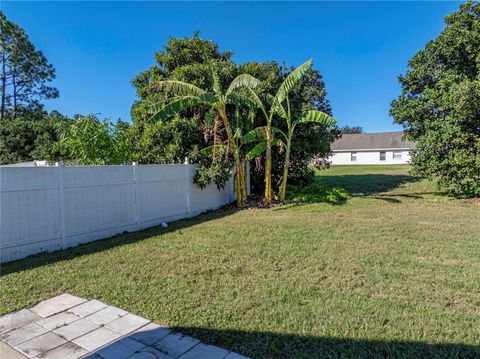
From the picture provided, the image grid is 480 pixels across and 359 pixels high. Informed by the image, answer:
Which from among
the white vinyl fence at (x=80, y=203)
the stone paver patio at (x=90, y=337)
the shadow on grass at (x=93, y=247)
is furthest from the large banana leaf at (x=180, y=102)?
the stone paver patio at (x=90, y=337)

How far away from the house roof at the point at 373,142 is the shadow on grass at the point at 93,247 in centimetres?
3434

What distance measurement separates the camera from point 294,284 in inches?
149

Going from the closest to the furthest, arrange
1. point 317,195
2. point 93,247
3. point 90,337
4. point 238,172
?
point 90,337
point 93,247
point 238,172
point 317,195

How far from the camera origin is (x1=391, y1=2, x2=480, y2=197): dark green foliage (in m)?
9.95

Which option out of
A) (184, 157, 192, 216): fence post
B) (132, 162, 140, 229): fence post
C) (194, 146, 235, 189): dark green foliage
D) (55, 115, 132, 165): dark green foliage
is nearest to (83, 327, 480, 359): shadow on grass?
(132, 162, 140, 229): fence post

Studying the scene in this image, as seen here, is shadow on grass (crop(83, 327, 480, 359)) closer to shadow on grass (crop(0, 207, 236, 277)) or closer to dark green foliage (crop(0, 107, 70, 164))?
shadow on grass (crop(0, 207, 236, 277))

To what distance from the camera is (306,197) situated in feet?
35.3

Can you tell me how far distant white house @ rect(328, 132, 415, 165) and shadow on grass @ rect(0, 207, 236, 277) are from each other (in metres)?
30.5

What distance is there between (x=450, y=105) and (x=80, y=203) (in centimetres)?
1145

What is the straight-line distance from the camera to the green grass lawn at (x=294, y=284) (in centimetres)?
264

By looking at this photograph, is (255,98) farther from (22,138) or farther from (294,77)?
(22,138)

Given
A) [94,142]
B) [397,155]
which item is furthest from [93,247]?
[397,155]

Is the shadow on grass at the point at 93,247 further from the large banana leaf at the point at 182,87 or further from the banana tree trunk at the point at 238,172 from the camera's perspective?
the large banana leaf at the point at 182,87

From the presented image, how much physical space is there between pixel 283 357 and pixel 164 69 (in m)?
12.2
